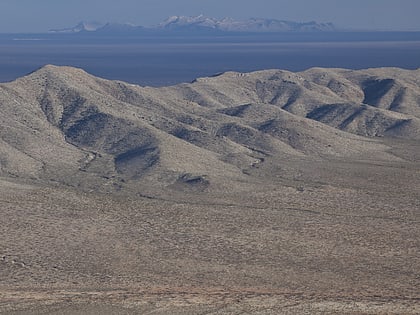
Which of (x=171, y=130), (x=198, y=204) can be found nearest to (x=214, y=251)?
(x=198, y=204)

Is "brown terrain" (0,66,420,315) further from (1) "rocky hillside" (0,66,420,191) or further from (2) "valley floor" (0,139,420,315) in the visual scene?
(1) "rocky hillside" (0,66,420,191)

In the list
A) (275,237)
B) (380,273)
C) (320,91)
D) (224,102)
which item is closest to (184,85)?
(224,102)

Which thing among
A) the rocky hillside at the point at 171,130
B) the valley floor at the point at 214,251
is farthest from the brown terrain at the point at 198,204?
the rocky hillside at the point at 171,130

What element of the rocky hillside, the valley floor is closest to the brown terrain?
the valley floor

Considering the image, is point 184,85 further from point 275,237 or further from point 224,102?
point 275,237

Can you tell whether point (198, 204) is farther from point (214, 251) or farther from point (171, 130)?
point (171, 130)

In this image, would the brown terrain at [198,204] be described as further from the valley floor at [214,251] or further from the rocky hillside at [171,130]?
the rocky hillside at [171,130]

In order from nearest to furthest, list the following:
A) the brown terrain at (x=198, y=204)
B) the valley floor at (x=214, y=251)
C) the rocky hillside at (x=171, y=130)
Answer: the valley floor at (x=214, y=251) → the brown terrain at (x=198, y=204) → the rocky hillside at (x=171, y=130)

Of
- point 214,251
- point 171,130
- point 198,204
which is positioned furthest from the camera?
point 171,130
